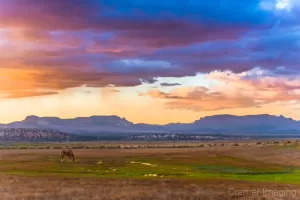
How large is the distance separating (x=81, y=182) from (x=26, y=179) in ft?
21.4

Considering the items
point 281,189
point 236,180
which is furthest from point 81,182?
point 281,189

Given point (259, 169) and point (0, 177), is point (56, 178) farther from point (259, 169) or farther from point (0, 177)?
point (259, 169)

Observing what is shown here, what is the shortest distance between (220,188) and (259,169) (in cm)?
2467

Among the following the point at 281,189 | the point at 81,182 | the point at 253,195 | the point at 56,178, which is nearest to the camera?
the point at 253,195

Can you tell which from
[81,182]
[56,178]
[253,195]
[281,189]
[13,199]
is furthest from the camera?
[56,178]

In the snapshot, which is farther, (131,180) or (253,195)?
(131,180)

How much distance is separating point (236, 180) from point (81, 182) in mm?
16116

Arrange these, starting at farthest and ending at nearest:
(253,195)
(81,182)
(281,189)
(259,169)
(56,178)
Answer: (259,169) → (56,178) → (81,182) → (281,189) → (253,195)

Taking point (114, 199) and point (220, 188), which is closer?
point (114, 199)

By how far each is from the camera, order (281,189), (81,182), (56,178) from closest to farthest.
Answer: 1. (281,189)
2. (81,182)
3. (56,178)

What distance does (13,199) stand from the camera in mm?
36562

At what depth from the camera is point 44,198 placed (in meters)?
37.3

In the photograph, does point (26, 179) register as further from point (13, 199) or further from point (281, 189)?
point (281, 189)

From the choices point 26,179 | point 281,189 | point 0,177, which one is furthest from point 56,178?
point 281,189
